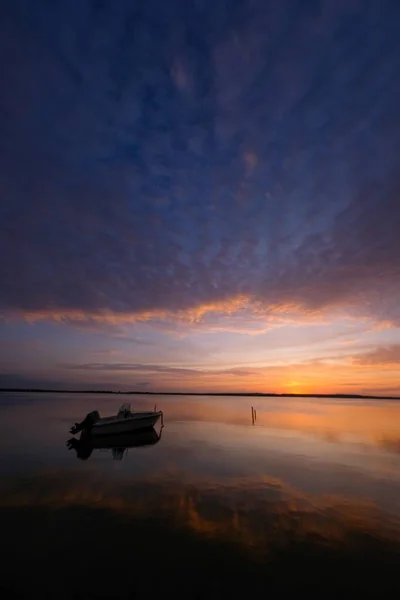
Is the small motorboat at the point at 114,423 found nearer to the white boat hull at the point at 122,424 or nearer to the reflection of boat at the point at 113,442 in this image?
the white boat hull at the point at 122,424

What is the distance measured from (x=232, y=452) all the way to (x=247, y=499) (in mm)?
12473

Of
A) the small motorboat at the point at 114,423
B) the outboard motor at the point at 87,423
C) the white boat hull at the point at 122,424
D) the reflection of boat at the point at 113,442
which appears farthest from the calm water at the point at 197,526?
the white boat hull at the point at 122,424

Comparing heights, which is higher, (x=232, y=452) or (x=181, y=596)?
(x=232, y=452)

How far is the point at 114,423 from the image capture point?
3694 centimetres

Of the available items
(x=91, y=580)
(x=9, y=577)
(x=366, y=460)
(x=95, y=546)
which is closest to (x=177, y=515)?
(x=95, y=546)

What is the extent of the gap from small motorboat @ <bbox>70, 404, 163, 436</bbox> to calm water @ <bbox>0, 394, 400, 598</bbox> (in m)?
9.73

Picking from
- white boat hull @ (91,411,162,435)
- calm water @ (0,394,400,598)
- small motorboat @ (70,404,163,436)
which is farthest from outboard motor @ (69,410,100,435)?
calm water @ (0,394,400,598)

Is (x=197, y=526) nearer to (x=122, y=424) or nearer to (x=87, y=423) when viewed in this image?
(x=87, y=423)

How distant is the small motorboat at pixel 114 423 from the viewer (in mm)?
35844

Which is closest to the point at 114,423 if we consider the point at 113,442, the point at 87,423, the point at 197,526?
the point at 113,442

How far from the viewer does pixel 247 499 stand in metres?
16.5

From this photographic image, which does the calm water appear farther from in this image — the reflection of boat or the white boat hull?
the white boat hull

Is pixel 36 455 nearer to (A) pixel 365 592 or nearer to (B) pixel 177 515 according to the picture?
(B) pixel 177 515

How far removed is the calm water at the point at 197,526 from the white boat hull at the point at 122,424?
9.94 m
